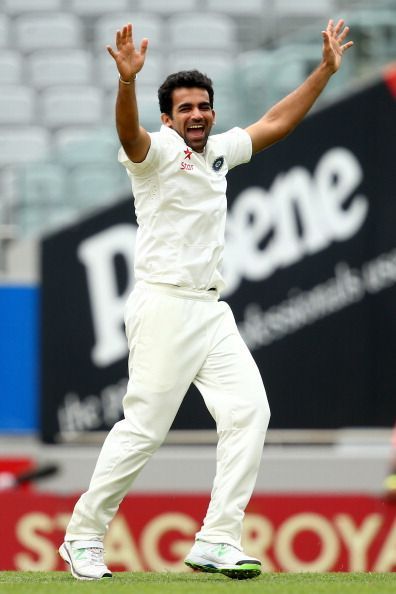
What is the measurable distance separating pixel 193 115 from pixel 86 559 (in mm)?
1410

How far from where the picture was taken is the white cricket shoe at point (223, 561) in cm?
397

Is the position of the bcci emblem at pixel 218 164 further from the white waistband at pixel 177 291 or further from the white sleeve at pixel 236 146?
the white waistband at pixel 177 291

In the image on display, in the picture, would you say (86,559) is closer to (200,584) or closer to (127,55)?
(200,584)

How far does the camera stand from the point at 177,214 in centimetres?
403

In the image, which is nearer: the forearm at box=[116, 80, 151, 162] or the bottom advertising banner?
the forearm at box=[116, 80, 151, 162]

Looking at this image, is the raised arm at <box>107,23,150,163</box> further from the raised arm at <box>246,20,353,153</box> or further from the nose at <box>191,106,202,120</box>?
the raised arm at <box>246,20,353,153</box>

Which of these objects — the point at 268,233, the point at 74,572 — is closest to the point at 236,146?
the point at 74,572

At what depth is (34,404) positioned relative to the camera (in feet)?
26.4

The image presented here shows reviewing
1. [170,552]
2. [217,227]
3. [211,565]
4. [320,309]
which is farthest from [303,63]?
[211,565]

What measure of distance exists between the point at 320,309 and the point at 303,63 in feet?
4.87

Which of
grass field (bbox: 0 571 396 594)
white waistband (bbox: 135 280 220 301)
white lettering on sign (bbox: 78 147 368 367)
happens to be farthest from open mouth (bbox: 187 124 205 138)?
white lettering on sign (bbox: 78 147 368 367)

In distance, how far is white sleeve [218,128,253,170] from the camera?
13.9 feet

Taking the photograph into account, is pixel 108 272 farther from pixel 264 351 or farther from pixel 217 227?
pixel 217 227

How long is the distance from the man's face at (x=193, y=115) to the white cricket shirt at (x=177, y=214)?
0.10 feet
